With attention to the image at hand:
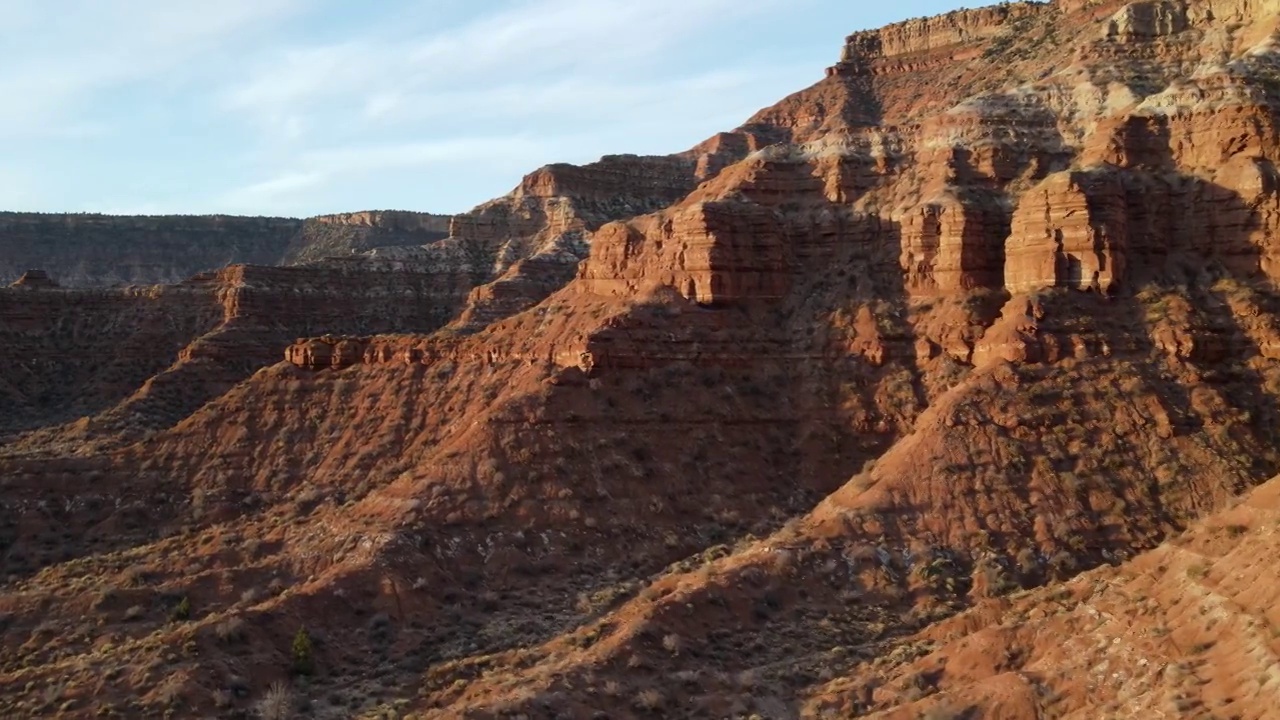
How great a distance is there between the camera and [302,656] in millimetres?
47906

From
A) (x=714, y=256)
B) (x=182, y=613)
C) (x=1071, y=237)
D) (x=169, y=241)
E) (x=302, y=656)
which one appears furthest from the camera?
(x=169, y=241)

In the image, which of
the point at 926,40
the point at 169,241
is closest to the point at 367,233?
the point at 169,241

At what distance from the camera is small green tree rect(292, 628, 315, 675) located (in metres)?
47.9

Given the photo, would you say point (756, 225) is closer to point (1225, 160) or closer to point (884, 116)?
point (1225, 160)

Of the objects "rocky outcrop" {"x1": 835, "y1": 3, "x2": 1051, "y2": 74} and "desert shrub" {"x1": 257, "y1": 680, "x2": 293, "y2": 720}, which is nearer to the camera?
"desert shrub" {"x1": 257, "y1": 680, "x2": 293, "y2": 720}

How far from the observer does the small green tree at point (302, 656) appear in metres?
47.9

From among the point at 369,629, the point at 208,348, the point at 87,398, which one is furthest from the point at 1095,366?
the point at 87,398

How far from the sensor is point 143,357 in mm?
103375

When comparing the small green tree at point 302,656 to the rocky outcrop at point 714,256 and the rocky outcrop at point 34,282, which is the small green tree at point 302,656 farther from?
the rocky outcrop at point 34,282

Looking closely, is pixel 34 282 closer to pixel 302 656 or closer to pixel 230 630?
pixel 230 630

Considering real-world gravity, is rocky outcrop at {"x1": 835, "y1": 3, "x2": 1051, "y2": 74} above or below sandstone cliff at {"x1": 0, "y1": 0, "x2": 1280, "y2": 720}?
above

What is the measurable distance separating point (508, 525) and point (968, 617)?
1875 cm

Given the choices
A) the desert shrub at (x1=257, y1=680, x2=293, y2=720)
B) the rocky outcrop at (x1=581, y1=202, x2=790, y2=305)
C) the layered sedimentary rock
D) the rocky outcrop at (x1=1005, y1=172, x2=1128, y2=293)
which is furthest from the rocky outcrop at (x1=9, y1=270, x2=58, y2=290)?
the rocky outcrop at (x1=1005, y1=172, x2=1128, y2=293)

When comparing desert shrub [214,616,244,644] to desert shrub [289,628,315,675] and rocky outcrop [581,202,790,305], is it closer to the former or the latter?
desert shrub [289,628,315,675]
